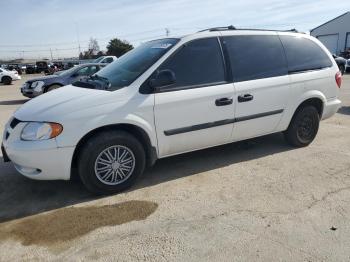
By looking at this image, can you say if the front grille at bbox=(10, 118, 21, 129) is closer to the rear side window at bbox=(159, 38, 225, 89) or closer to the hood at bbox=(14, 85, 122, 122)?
the hood at bbox=(14, 85, 122, 122)

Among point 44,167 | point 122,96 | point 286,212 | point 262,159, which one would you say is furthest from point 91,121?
point 262,159

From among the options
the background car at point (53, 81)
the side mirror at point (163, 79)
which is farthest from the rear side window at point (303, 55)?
the background car at point (53, 81)

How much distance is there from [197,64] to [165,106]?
0.73m

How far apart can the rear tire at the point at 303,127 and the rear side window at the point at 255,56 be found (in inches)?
30.0

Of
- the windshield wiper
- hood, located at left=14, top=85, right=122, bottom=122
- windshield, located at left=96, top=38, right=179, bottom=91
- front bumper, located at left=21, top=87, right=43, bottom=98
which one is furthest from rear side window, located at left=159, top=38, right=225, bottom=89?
front bumper, located at left=21, top=87, right=43, bottom=98

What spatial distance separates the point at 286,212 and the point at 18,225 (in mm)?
2677

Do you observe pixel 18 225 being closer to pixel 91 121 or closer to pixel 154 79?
pixel 91 121

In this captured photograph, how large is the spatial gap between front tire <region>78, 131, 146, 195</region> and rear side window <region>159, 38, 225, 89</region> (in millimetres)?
871

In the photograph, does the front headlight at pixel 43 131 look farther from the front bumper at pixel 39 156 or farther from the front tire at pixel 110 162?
the front tire at pixel 110 162

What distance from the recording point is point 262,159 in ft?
17.2

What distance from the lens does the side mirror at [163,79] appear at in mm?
4074

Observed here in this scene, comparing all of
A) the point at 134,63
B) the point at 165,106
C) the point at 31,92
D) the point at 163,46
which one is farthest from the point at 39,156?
the point at 31,92

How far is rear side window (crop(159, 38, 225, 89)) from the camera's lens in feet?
14.3

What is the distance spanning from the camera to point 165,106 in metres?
4.19
